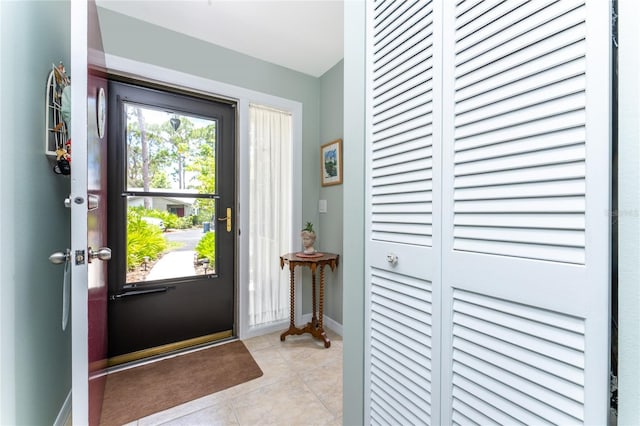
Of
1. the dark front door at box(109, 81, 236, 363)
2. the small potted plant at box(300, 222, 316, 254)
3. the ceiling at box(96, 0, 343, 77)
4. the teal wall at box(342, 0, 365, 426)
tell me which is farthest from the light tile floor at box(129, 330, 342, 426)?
the ceiling at box(96, 0, 343, 77)

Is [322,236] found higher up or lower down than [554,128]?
lower down

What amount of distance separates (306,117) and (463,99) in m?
2.16

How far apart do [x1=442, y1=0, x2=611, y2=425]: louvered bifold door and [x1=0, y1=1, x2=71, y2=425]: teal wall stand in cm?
141

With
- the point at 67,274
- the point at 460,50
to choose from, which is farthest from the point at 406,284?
the point at 67,274

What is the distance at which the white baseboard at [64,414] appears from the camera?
140cm

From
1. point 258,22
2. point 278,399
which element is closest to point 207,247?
point 278,399

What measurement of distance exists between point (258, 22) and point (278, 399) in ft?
8.38

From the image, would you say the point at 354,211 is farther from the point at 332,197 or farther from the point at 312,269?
the point at 332,197

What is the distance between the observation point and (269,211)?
8.51 ft

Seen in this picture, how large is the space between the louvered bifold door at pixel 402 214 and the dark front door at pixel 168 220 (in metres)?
1.71

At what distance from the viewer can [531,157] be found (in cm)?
62

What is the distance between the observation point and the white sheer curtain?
8.23 ft

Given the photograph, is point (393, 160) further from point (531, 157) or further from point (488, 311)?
point (488, 311)

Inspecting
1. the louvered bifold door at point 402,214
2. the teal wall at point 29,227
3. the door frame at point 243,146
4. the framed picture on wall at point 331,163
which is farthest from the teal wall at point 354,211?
the door frame at point 243,146
